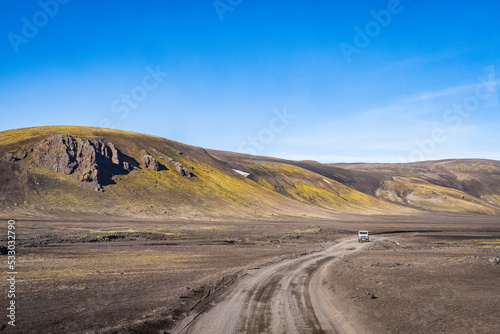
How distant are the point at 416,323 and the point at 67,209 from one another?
89.3 meters

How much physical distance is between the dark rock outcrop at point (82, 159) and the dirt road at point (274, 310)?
88819 mm

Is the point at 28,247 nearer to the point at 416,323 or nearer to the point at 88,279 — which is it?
the point at 88,279

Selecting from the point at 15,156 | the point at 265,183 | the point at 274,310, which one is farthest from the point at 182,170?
the point at 274,310

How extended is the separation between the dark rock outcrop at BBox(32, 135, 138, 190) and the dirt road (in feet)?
291

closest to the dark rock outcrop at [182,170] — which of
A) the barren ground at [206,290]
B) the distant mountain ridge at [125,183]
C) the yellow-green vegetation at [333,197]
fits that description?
the distant mountain ridge at [125,183]

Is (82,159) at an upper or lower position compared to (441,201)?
upper

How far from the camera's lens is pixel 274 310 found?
15898 millimetres

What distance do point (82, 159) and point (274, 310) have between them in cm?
10430

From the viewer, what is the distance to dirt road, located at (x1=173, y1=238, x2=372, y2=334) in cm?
1339

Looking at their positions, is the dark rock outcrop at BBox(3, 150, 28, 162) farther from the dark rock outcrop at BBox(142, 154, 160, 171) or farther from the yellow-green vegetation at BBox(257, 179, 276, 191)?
the yellow-green vegetation at BBox(257, 179, 276, 191)

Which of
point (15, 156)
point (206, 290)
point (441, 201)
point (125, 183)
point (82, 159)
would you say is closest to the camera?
point (206, 290)

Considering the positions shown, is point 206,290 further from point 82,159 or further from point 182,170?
point 182,170

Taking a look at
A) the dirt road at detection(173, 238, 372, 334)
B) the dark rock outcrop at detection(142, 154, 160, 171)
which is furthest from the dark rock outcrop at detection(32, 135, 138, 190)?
the dirt road at detection(173, 238, 372, 334)

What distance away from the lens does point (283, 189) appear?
163875 mm
